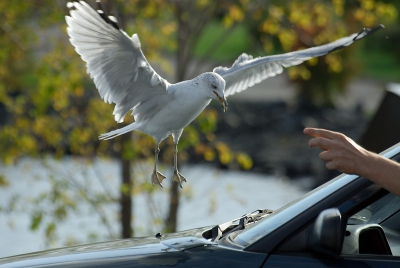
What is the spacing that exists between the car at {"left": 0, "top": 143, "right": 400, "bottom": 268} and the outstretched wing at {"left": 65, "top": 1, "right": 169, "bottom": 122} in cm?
73

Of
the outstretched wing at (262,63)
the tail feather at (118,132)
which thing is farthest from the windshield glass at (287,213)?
the outstretched wing at (262,63)

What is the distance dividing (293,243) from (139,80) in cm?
122

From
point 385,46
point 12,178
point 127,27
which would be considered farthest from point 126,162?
point 385,46

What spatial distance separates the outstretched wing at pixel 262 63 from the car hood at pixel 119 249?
0.91 metres

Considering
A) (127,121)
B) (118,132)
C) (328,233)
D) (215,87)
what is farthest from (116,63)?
(127,121)

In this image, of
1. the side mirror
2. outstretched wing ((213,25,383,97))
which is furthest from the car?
outstretched wing ((213,25,383,97))

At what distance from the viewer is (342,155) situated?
2131 mm

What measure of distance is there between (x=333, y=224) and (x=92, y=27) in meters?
1.48

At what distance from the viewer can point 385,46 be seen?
75.5ft

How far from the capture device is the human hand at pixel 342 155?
2.12 m

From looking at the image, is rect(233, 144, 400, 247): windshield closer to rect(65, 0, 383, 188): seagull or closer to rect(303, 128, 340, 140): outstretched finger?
rect(303, 128, 340, 140): outstretched finger

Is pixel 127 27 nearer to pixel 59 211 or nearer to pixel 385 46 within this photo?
pixel 59 211

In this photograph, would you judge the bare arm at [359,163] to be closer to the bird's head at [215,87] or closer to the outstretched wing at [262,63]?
the bird's head at [215,87]

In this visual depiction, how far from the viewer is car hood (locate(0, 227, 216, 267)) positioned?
7.99 ft
